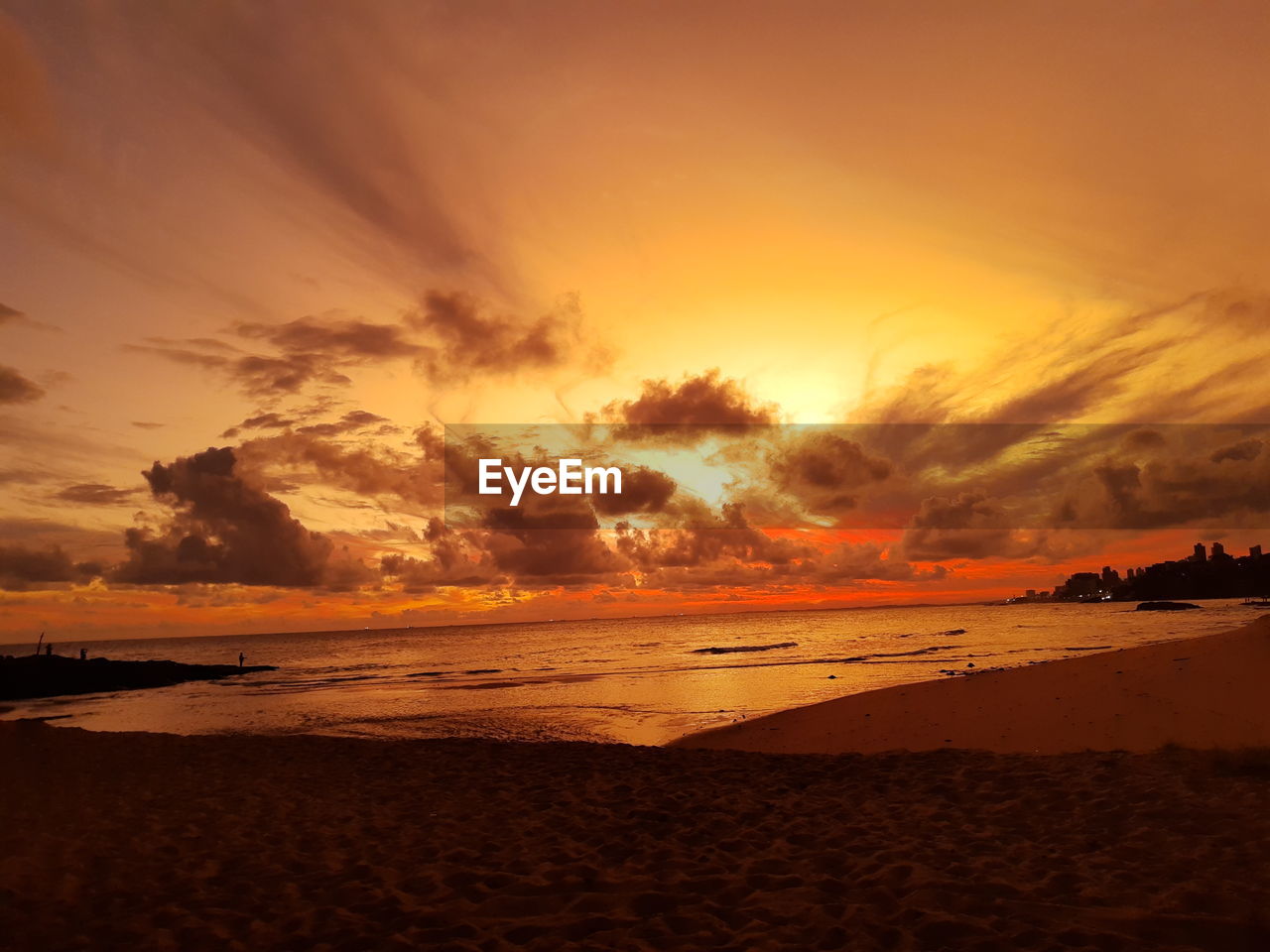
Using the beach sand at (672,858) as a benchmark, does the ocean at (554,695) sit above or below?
below

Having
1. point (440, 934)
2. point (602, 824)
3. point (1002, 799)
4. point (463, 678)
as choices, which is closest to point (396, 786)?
point (602, 824)

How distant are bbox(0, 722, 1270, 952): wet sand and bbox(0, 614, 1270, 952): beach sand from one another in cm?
3

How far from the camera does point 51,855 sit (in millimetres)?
7395

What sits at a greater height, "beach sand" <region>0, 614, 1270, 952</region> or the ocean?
"beach sand" <region>0, 614, 1270, 952</region>

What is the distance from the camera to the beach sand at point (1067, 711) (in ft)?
37.6

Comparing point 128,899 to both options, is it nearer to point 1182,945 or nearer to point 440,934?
point 440,934

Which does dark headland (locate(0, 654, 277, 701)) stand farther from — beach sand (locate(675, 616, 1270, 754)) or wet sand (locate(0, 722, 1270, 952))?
beach sand (locate(675, 616, 1270, 754))

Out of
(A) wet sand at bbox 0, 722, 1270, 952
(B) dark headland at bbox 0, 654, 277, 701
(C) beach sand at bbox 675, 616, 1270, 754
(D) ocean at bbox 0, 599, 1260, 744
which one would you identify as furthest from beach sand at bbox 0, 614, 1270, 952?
(B) dark headland at bbox 0, 654, 277, 701

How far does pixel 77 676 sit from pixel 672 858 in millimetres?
55807

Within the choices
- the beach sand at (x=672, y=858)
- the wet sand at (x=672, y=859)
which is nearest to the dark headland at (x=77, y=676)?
the beach sand at (x=672, y=858)

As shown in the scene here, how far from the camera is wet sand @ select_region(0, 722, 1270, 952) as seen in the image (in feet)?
16.9

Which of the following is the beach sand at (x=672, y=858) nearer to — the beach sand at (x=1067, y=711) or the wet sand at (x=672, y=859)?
the wet sand at (x=672, y=859)

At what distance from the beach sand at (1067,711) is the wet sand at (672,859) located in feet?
5.82

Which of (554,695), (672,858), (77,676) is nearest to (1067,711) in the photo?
(672,858)
